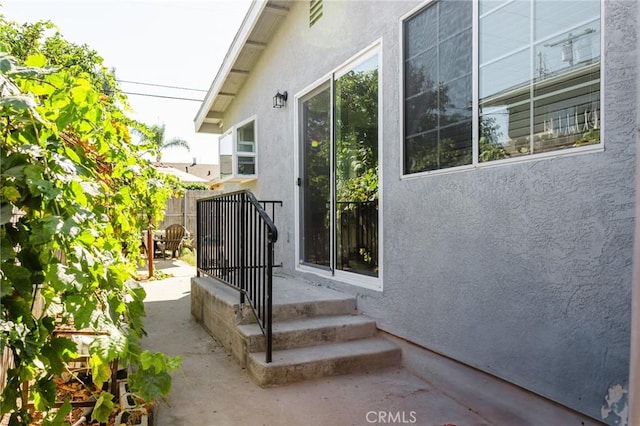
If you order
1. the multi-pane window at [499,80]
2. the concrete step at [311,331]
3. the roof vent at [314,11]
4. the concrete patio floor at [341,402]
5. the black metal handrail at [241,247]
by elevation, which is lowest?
the concrete patio floor at [341,402]

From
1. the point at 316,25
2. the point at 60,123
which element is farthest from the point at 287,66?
the point at 60,123

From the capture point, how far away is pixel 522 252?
241 cm

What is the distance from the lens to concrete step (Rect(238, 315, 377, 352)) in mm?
3285

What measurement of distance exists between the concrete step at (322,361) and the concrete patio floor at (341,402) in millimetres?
61

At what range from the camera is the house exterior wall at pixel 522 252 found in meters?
1.99

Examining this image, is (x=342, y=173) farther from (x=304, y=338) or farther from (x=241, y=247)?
(x=304, y=338)

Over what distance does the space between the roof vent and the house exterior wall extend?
76 centimetres

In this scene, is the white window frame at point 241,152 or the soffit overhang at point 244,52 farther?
the white window frame at point 241,152

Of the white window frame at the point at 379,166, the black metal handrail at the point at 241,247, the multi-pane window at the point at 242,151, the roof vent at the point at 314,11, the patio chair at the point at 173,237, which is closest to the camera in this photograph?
the black metal handrail at the point at 241,247

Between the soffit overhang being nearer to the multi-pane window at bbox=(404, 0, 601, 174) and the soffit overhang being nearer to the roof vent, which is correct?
the roof vent

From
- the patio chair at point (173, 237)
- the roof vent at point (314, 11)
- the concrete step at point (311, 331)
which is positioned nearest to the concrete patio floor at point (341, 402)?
the concrete step at point (311, 331)
